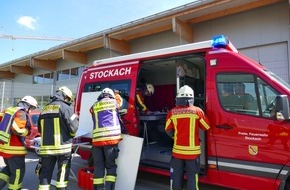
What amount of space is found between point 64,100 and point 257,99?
3.09 m

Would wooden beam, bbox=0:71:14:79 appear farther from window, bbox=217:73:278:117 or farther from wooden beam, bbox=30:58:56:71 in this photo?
window, bbox=217:73:278:117

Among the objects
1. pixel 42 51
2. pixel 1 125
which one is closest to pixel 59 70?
pixel 42 51

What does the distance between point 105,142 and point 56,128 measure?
0.82 m

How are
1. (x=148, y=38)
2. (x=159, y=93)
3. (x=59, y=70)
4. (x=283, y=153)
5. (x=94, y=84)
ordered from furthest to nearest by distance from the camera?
(x=59, y=70), (x=148, y=38), (x=159, y=93), (x=94, y=84), (x=283, y=153)

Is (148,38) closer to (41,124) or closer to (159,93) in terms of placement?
(159,93)

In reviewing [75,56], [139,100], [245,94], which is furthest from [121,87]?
[75,56]

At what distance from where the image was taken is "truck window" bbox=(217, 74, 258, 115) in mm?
4297

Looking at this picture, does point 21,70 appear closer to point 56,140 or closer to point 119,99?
point 119,99

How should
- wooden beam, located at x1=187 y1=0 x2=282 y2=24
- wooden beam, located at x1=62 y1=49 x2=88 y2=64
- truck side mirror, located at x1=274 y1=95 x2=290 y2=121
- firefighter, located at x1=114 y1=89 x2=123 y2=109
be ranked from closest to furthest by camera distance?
1. truck side mirror, located at x1=274 y1=95 x2=290 y2=121
2. firefighter, located at x1=114 y1=89 x2=123 y2=109
3. wooden beam, located at x1=187 y1=0 x2=282 y2=24
4. wooden beam, located at x1=62 y1=49 x2=88 y2=64

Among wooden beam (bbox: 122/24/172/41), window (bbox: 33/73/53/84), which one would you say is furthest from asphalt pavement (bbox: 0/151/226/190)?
window (bbox: 33/73/53/84)

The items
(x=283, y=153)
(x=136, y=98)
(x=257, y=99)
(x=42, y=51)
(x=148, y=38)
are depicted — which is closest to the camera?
(x=283, y=153)

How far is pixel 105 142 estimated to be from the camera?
4.65 m

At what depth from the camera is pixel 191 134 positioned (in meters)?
4.27

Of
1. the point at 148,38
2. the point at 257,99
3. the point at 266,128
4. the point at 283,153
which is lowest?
the point at 283,153
